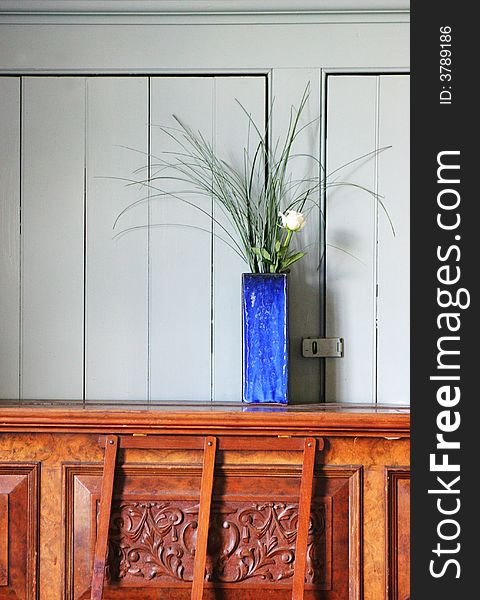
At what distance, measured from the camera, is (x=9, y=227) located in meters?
2.55

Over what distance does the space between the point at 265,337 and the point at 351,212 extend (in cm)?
52

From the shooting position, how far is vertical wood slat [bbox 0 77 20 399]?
254 cm

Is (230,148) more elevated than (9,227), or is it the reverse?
(230,148)

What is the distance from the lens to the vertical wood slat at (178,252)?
253cm

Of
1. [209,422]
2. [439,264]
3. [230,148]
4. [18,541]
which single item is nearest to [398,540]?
[209,422]

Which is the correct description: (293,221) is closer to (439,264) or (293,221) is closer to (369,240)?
(369,240)

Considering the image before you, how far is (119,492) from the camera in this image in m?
2.21

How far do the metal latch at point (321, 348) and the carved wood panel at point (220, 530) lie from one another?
0.43 metres

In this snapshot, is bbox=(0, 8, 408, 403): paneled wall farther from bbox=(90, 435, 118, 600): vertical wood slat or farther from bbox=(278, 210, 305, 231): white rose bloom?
bbox=(90, 435, 118, 600): vertical wood slat

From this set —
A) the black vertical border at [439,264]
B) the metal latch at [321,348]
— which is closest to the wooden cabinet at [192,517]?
the black vertical border at [439,264]

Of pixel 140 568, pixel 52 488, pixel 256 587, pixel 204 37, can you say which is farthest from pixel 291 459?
pixel 204 37

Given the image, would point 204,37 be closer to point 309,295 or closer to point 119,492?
point 309,295

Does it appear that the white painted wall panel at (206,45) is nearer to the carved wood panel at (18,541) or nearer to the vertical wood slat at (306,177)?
the vertical wood slat at (306,177)

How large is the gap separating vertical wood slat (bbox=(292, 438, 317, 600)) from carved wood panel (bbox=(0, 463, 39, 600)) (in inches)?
28.6
